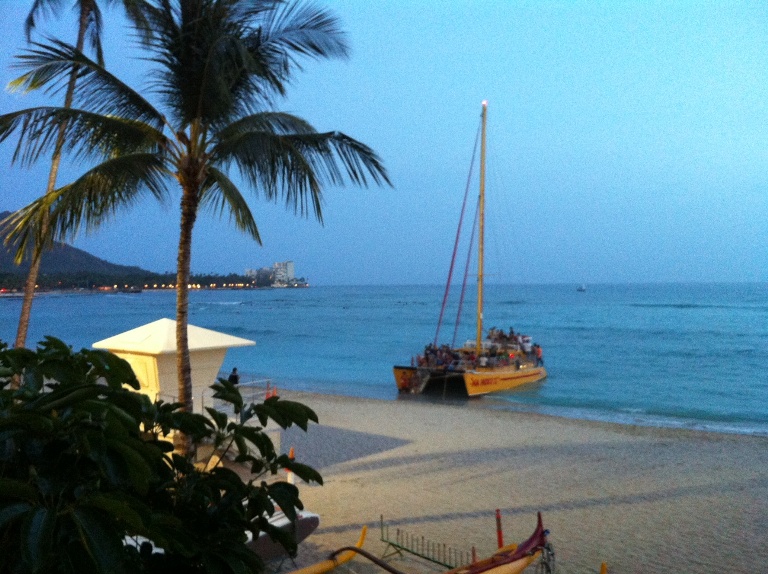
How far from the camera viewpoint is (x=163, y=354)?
348 inches

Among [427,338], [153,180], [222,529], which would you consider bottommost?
[427,338]

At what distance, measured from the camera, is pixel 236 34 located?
266 inches

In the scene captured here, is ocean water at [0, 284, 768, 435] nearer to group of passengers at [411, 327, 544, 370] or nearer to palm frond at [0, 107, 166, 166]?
group of passengers at [411, 327, 544, 370]

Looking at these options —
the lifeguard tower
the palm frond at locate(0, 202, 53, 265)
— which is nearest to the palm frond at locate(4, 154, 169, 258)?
the palm frond at locate(0, 202, 53, 265)

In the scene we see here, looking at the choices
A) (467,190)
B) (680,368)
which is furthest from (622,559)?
(680,368)

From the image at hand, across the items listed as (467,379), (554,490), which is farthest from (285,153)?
(467,379)

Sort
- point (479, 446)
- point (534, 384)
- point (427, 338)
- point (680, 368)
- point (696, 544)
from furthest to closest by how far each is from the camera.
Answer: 1. point (427, 338)
2. point (680, 368)
3. point (534, 384)
4. point (479, 446)
5. point (696, 544)

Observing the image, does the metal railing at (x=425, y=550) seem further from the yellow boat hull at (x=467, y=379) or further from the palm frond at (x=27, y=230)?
the yellow boat hull at (x=467, y=379)

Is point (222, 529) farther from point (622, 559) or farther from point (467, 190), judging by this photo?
point (467, 190)

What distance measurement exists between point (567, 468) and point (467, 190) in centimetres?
1876

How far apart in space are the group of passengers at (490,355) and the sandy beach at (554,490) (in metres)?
7.21

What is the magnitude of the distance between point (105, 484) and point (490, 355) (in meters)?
25.5

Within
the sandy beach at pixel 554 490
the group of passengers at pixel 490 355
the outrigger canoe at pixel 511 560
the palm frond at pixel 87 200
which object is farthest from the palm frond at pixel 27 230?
the group of passengers at pixel 490 355

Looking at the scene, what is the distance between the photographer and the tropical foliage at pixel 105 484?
1460 mm
